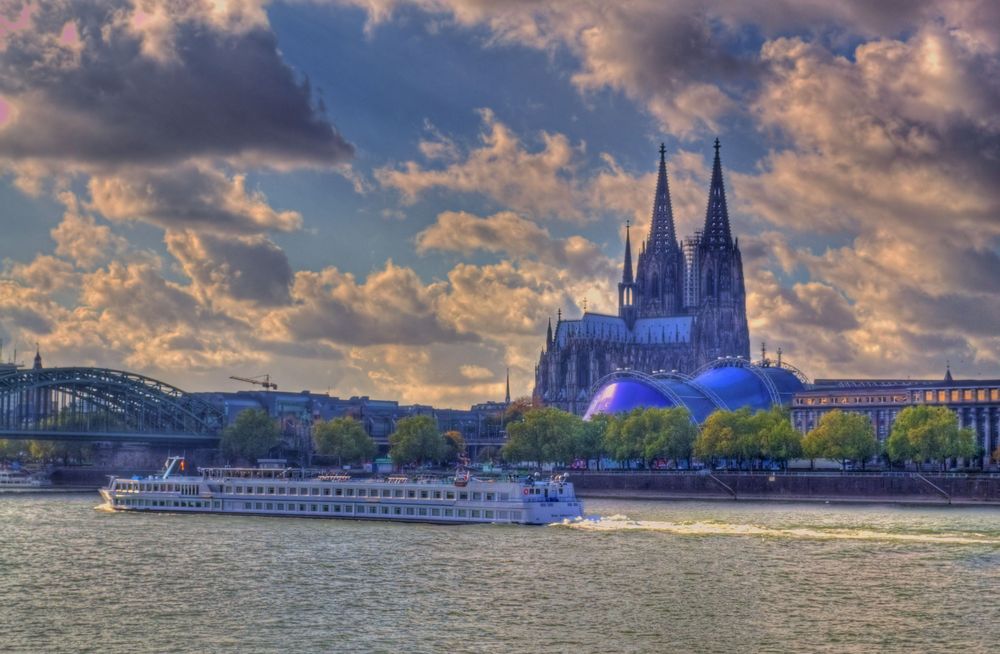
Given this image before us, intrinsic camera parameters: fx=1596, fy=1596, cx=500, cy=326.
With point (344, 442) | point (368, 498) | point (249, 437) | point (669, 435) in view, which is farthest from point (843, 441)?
point (249, 437)

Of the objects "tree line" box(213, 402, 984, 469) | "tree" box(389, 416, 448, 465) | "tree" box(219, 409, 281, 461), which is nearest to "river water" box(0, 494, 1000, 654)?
"tree line" box(213, 402, 984, 469)

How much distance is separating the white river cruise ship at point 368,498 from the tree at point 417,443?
59304 mm

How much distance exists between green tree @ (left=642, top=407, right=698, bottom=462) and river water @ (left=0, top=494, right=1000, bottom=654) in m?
55.3

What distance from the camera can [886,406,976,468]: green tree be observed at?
126938mm

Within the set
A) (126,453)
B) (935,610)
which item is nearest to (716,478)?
(935,610)

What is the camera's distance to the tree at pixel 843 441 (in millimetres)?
134250

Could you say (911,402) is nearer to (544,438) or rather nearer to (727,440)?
(727,440)

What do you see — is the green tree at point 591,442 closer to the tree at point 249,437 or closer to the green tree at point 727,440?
the green tree at point 727,440

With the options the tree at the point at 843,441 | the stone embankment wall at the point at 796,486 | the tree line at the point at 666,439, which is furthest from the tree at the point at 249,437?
the tree at the point at 843,441

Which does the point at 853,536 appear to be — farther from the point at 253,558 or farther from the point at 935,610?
the point at 253,558

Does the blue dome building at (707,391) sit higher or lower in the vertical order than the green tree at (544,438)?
higher

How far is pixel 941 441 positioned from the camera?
126625 millimetres

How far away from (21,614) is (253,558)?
18029 millimetres

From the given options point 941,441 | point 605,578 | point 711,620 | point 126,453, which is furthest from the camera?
point 126,453
